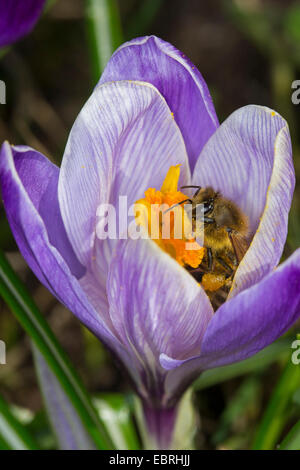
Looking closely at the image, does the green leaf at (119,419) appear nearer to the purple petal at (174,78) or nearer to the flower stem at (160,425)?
the flower stem at (160,425)

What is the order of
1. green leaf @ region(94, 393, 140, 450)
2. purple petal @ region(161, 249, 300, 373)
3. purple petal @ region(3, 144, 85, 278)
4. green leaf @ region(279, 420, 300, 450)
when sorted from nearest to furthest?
purple petal @ region(161, 249, 300, 373)
purple petal @ region(3, 144, 85, 278)
green leaf @ region(279, 420, 300, 450)
green leaf @ region(94, 393, 140, 450)

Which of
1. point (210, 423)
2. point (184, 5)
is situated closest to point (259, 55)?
point (184, 5)

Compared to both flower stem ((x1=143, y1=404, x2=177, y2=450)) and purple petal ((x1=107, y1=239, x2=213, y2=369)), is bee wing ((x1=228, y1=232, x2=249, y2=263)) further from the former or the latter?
flower stem ((x1=143, y1=404, x2=177, y2=450))

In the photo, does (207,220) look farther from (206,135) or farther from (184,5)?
(184,5)

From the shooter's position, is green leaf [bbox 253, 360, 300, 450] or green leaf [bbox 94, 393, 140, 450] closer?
green leaf [bbox 253, 360, 300, 450]

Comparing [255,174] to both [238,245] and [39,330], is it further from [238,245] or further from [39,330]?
[39,330]

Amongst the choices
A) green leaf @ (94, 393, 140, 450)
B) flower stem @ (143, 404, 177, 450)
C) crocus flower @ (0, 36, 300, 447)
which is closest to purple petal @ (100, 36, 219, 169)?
crocus flower @ (0, 36, 300, 447)

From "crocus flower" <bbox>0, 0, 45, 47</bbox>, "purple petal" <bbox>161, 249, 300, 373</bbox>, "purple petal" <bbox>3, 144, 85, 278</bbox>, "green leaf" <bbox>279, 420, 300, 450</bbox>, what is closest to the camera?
"purple petal" <bbox>161, 249, 300, 373</bbox>
